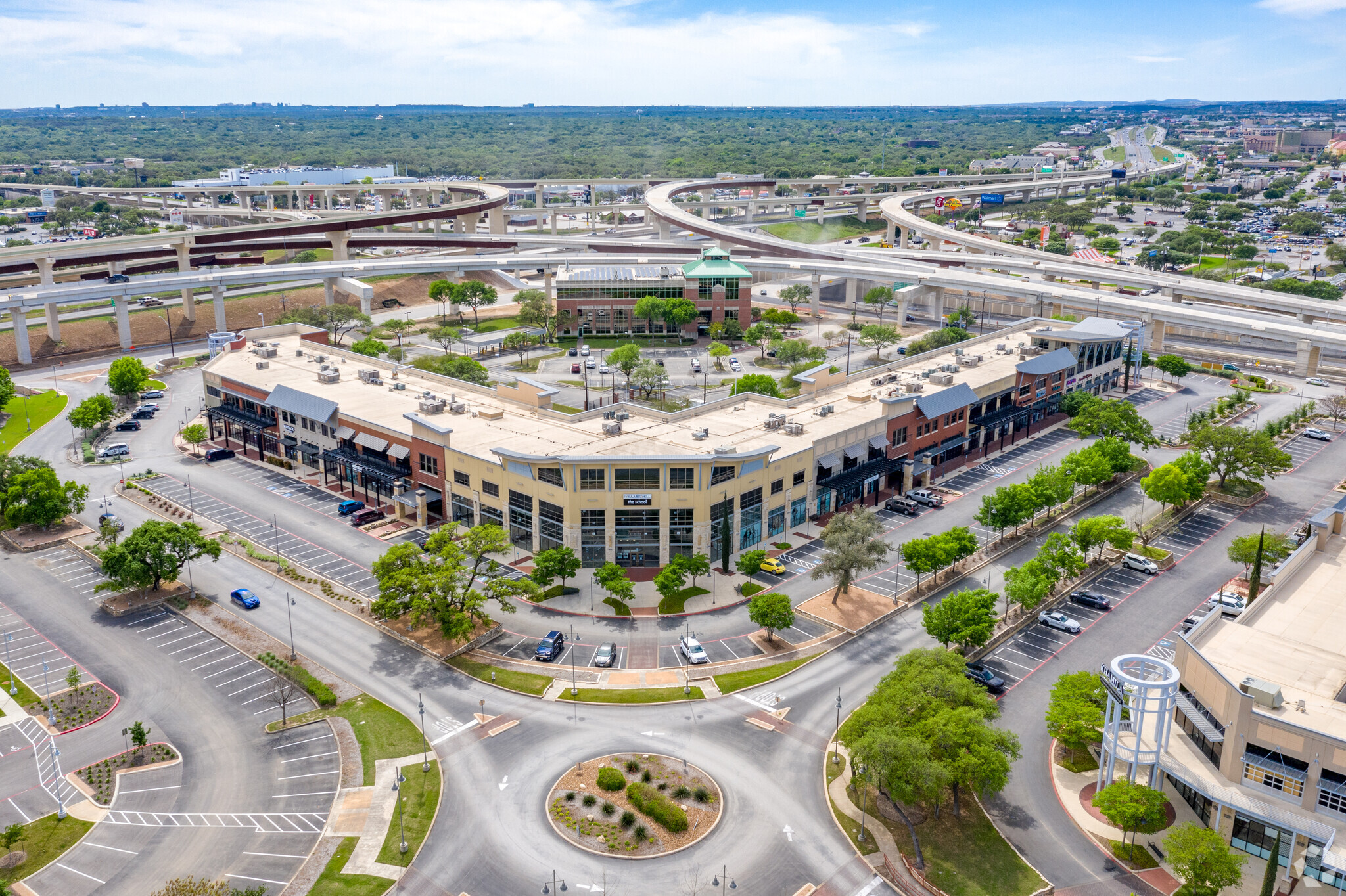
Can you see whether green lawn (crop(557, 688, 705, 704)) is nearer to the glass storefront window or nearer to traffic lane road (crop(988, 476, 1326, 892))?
the glass storefront window

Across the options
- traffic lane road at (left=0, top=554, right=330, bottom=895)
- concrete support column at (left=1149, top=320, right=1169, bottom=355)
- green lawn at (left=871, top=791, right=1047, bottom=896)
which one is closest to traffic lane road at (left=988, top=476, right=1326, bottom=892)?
green lawn at (left=871, top=791, right=1047, bottom=896)

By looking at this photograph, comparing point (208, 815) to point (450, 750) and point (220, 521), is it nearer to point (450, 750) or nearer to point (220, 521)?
point (450, 750)

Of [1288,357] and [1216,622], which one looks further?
[1288,357]

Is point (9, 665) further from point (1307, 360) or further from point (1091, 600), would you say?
point (1307, 360)

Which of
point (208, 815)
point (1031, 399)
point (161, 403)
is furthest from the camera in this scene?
point (161, 403)

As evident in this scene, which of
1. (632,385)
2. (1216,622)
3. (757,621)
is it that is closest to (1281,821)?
(1216,622)

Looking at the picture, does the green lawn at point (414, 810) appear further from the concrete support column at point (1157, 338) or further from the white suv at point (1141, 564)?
the concrete support column at point (1157, 338)
